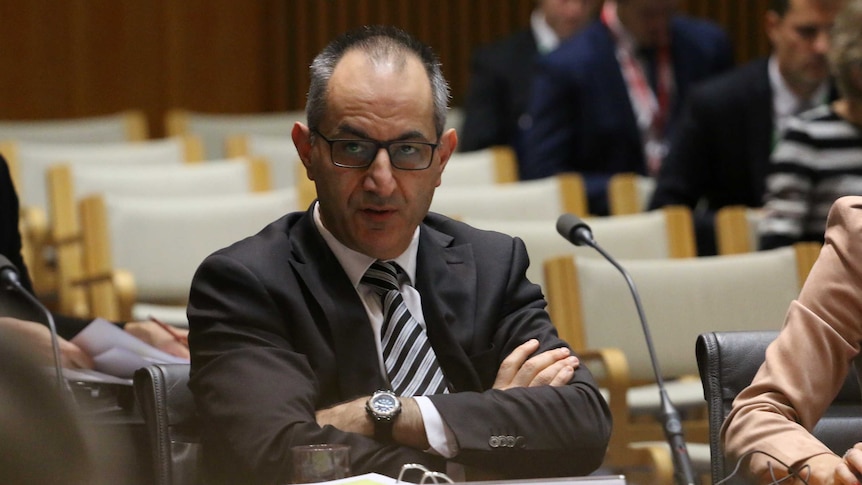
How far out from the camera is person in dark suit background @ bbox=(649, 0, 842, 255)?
17.0 feet

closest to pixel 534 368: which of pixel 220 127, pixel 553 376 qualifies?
pixel 553 376

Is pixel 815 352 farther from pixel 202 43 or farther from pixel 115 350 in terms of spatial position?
pixel 202 43

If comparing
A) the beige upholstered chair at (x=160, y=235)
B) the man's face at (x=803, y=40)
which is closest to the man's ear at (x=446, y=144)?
the beige upholstered chair at (x=160, y=235)

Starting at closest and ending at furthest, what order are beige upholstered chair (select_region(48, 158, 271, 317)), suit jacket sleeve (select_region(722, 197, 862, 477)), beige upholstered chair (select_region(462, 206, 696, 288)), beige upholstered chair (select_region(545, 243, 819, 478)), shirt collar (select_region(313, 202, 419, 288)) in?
suit jacket sleeve (select_region(722, 197, 862, 477)) < shirt collar (select_region(313, 202, 419, 288)) < beige upholstered chair (select_region(545, 243, 819, 478)) < beige upholstered chair (select_region(462, 206, 696, 288)) < beige upholstered chair (select_region(48, 158, 271, 317))

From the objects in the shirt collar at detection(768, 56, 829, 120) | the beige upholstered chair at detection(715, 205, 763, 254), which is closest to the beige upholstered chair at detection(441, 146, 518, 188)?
the shirt collar at detection(768, 56, 829, 120)

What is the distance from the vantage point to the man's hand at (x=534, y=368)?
2473 mm

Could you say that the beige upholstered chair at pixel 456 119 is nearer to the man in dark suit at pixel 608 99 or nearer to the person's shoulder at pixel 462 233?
the man in dark suit at pixel 608 99

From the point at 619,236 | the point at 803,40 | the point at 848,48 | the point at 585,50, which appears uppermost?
the point at 848,48

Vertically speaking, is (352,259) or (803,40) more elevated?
(803,40)

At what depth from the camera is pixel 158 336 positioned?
3.04 m

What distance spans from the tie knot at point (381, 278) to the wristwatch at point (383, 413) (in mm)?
280

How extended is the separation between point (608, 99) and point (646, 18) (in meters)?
0.42

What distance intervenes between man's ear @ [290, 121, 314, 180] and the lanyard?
3.47 m

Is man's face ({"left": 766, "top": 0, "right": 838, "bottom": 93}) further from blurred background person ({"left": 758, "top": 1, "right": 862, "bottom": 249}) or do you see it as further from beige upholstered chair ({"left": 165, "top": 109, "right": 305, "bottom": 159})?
beige upholstered chair ({"left": 165, "top": 109, "right": 305, "bottom": 159})
